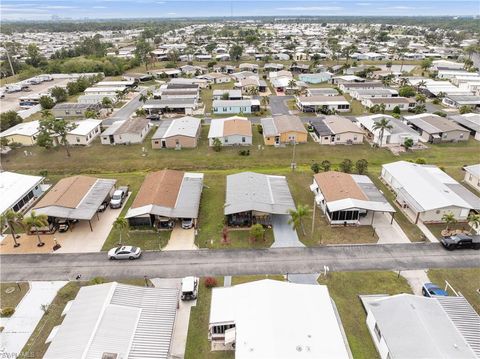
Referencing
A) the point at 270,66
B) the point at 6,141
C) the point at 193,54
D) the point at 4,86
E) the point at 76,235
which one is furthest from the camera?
the point at 193,54

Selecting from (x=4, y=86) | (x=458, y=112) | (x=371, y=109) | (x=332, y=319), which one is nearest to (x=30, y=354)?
(x=332, y=319)

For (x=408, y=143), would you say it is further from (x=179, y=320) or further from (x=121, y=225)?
(x=179, y=320)

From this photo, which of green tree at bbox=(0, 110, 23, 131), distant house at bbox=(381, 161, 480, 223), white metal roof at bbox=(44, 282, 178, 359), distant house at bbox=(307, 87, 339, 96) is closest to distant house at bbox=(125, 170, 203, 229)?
white metal roof at bbox=(44, 282, 178, 359)

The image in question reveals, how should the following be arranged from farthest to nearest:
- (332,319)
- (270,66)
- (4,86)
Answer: (270,66) < (4,86) < (332,319)

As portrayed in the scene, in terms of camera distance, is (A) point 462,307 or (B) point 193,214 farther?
(B) point 193,214

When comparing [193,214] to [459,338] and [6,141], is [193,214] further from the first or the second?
[6,141]

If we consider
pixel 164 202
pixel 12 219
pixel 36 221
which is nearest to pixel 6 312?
pixel 36 221

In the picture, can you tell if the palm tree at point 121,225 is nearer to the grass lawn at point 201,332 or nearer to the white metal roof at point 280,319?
the grass lawn at point 201,332
